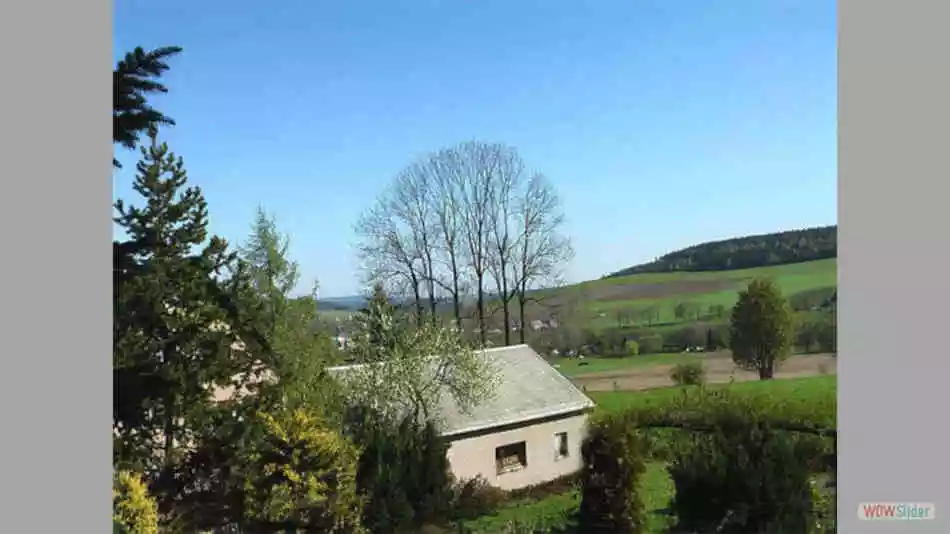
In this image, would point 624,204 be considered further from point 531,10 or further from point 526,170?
point 531,10

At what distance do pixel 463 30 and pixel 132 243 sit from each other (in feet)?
7.88

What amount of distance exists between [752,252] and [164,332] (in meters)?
3.56

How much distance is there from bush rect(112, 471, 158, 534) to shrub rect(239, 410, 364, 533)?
571mm

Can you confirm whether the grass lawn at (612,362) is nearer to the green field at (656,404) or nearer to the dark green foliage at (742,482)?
the green field at (656,404)

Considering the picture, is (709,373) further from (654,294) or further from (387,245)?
(387,245)

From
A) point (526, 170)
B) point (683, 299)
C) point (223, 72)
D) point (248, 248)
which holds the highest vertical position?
point (223, 72)

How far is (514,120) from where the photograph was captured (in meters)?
5.39

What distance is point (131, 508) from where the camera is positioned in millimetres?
5262

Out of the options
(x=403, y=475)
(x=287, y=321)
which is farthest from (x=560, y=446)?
(x=287, y=321)

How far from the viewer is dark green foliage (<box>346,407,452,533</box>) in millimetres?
5297

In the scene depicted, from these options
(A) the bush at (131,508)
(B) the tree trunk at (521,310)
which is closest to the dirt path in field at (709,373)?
(B) the tree trunk at (521,310)
